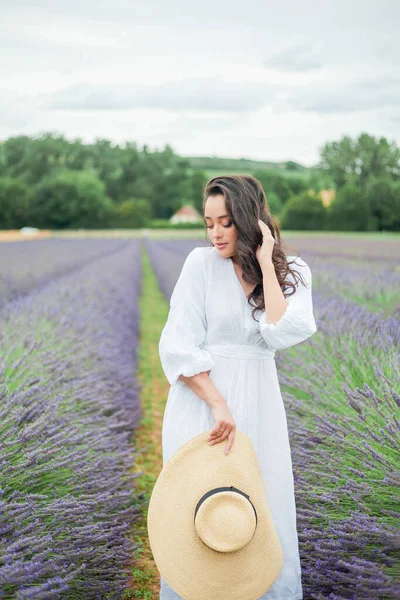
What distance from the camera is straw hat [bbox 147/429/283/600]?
1.80 metres

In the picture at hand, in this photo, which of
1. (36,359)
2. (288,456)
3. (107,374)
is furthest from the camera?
(107,374)

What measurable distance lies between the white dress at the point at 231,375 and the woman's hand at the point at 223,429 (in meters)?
0.13

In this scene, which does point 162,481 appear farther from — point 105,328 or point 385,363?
point 105,328

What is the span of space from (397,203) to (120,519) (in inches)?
2206

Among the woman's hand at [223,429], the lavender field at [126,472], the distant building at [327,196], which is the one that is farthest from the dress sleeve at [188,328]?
the distant building at [327,196]

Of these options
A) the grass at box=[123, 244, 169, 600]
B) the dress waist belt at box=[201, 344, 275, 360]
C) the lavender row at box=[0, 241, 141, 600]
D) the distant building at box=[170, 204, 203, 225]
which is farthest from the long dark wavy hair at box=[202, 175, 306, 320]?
the distant building at box=[170, 204, 203, 225]

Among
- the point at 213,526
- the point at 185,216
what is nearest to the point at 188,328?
the point at 213,526

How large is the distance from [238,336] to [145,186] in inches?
3161

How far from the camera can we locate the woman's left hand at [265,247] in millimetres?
2043

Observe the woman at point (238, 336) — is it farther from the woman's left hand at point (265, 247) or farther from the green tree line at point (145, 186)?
the green tree line at point (145, 186)

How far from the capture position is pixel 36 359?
3471 millimetres

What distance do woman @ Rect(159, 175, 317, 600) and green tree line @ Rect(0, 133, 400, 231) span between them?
47.9m

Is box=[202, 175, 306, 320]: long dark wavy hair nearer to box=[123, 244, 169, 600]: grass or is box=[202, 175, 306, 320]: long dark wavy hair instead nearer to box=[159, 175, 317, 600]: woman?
box=[159, 175, 317, 600]: woman

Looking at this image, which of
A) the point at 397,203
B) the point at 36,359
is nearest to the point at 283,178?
the point at 397,203
